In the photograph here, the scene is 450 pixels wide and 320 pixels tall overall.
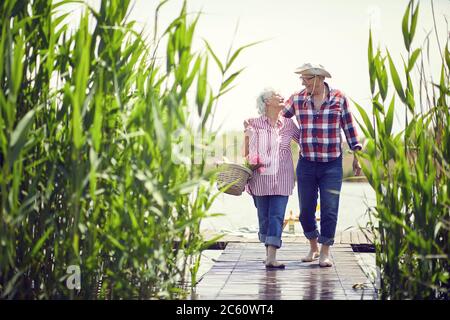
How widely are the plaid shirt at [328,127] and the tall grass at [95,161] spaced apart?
7.73 feet

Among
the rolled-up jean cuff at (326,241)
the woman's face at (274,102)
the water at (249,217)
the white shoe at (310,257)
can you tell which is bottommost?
the water at (249,217)

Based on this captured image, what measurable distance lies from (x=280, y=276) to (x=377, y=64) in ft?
7.13

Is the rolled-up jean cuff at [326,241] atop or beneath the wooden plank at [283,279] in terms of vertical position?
atop

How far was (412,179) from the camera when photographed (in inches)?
153

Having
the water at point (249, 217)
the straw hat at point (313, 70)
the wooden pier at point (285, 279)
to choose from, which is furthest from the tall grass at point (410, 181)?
the water at point (249, 217)

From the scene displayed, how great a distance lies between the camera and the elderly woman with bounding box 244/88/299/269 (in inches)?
249

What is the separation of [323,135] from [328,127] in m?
0.07

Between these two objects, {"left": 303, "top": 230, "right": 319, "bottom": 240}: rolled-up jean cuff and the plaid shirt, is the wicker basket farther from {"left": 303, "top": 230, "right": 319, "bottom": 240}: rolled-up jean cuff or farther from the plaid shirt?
{"left": 303, "top": 230, "right": 319, "bottom": 240}: rolled-up jean cuff

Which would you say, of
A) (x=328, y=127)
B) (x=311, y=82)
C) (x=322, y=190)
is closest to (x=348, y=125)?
(x=328, y=127)

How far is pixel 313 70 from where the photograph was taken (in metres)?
6.16

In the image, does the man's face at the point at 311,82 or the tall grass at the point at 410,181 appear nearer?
the tall grass at the point at 410,181

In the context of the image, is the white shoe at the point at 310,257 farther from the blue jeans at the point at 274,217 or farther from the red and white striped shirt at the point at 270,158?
the red and white striped shirt at the point at 270,158

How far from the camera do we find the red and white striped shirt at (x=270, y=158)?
6324 mm
